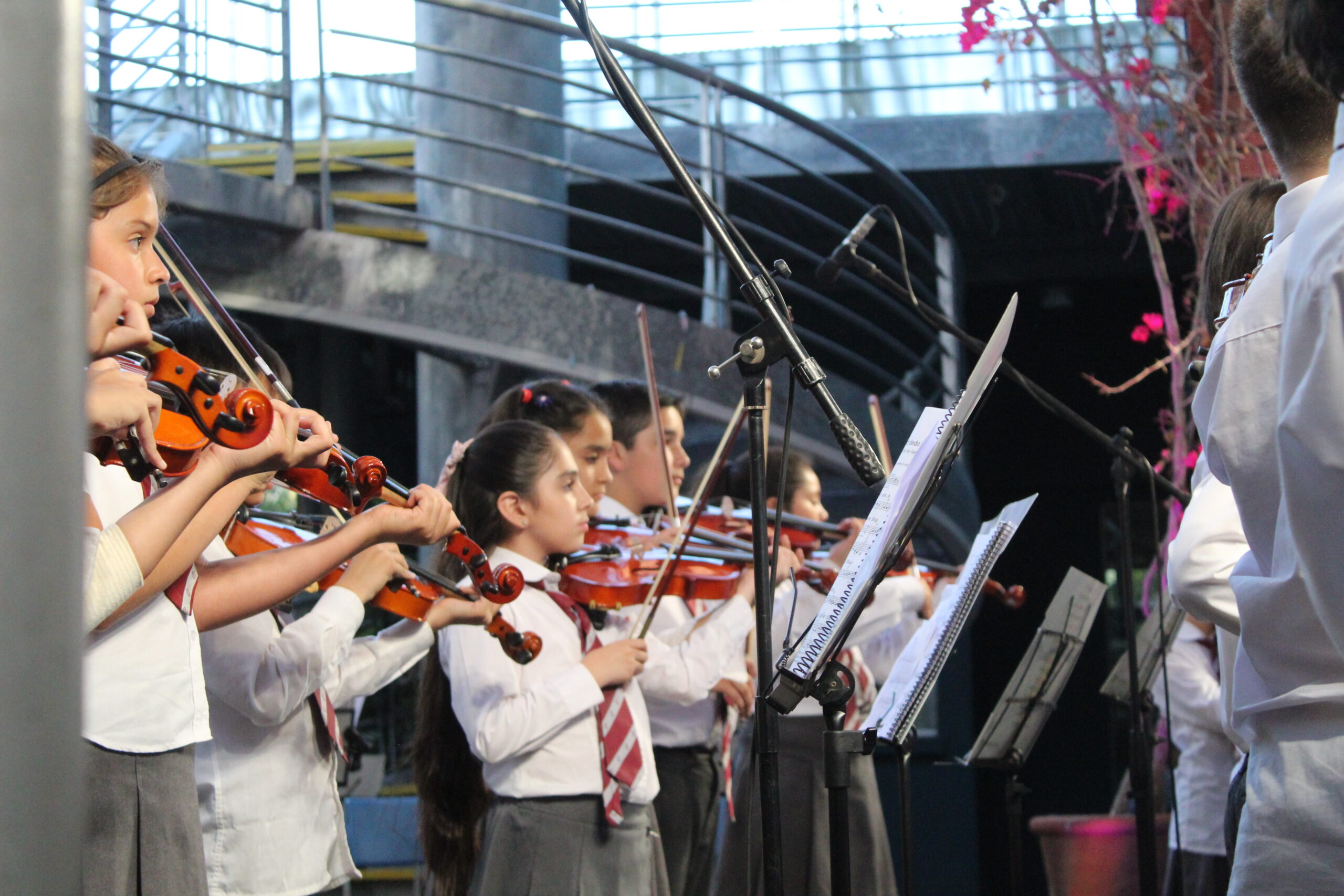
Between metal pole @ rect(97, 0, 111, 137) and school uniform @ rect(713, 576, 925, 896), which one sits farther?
metal pole @ rect(97, 0, 111, 137)

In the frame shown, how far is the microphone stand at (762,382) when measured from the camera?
1.64 metres

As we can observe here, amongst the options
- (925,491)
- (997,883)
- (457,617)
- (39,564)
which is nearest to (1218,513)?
(925,491)

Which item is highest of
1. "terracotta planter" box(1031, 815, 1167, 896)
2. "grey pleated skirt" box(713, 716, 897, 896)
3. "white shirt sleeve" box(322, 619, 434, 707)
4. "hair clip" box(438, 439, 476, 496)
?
"hair clip" box(438, 439, 476, 496)

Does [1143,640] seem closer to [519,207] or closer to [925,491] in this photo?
[925,491]

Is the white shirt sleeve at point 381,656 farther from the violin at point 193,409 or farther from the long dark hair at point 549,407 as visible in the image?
the violin at point 193,409

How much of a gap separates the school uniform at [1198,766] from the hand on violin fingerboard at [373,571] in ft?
6.91

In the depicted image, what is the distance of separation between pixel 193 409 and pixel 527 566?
122cm

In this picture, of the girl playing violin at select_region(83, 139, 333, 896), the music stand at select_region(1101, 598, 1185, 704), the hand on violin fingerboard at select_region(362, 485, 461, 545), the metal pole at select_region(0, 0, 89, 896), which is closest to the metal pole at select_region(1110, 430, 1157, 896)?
the music stand at select_region(1101, 598, 1185, 704)

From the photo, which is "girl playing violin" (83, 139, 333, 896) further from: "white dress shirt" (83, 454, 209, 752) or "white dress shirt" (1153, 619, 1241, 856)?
"white dress shirt" (1153, 619, 1241, 856)

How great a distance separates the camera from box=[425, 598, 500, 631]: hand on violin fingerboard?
2.25 metres

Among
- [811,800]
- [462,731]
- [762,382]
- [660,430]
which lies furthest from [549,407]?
[762,382]

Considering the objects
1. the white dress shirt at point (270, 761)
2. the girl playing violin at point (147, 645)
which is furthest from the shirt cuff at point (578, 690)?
the girl playing violin at point (147, 645)

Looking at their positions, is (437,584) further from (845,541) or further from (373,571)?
(845,541)

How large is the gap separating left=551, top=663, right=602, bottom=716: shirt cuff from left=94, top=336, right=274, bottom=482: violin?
1003mm
